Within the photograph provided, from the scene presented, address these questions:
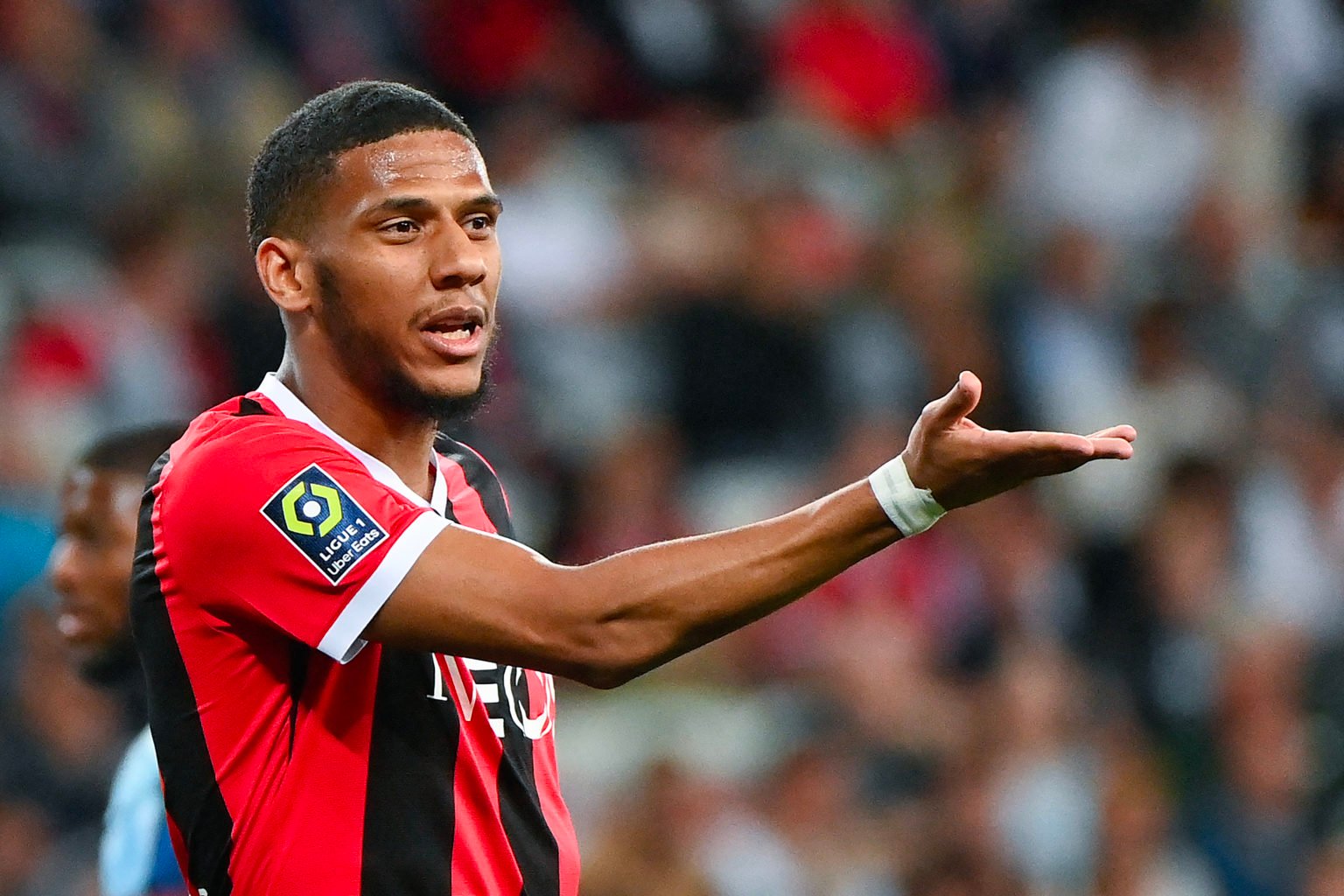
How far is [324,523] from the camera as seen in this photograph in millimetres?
2811

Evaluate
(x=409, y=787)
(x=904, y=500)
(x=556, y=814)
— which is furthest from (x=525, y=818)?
(x=904, y=500)

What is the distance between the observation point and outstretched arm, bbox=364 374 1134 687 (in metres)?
2.75

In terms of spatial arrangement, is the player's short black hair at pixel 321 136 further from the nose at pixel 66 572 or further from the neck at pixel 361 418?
the nose at pixel 66 572

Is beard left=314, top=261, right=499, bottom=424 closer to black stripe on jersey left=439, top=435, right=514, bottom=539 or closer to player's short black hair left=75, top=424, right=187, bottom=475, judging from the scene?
black stripe on jersey left=439, top=435, right=514, bottom=539

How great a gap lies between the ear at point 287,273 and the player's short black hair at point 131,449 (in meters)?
1.21

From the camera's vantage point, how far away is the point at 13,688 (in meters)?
6.43

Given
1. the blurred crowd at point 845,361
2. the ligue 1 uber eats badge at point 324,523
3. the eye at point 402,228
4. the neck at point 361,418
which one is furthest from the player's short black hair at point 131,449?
the blurred crowd at point 845,361

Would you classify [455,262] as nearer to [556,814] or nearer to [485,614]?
[485,614]

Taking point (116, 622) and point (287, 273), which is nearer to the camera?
point (287, 273)

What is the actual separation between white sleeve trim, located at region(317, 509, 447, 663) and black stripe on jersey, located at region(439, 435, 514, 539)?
0.68 meters

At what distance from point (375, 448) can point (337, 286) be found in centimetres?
28

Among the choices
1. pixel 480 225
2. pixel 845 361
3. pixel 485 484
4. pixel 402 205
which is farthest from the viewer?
pixel 845 361

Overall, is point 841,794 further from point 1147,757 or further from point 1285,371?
point 1285,371

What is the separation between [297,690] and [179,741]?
7.8 inches
